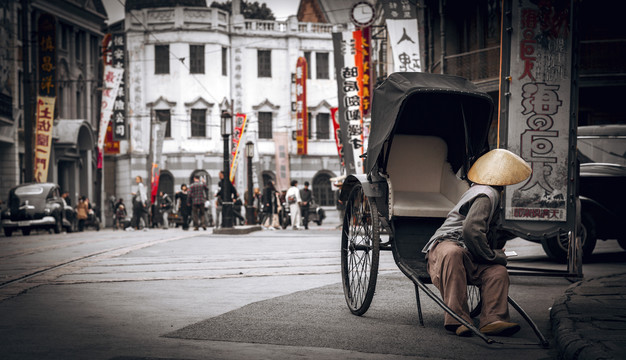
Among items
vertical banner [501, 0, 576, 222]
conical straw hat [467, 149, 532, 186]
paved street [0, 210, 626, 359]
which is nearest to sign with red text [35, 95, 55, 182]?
paved street [0, 210, 626, 359]

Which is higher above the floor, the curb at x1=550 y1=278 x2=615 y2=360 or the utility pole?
the utility pole

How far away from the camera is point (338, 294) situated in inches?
335

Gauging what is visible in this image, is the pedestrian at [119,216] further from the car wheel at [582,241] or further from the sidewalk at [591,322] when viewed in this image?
the sidewalk at [591,322]

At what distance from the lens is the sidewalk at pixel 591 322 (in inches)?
190

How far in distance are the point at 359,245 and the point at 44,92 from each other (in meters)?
28.2

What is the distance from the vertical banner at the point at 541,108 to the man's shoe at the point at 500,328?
3658mm

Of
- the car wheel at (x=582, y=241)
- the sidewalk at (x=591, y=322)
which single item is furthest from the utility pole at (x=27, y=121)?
the sidewalk at (x=591, y=322)

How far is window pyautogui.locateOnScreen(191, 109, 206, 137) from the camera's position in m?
49.9

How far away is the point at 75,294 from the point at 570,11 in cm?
614

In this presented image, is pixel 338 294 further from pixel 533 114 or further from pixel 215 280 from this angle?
pixel 533 114

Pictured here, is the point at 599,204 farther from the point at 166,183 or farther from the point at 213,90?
the point at 213,90

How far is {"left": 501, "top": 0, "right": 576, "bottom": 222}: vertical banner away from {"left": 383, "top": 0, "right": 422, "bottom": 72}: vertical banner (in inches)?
581

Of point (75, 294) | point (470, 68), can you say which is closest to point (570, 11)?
point (75, 294)

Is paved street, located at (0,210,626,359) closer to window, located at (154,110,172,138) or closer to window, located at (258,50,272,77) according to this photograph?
window, located at (154,110,172,138)
